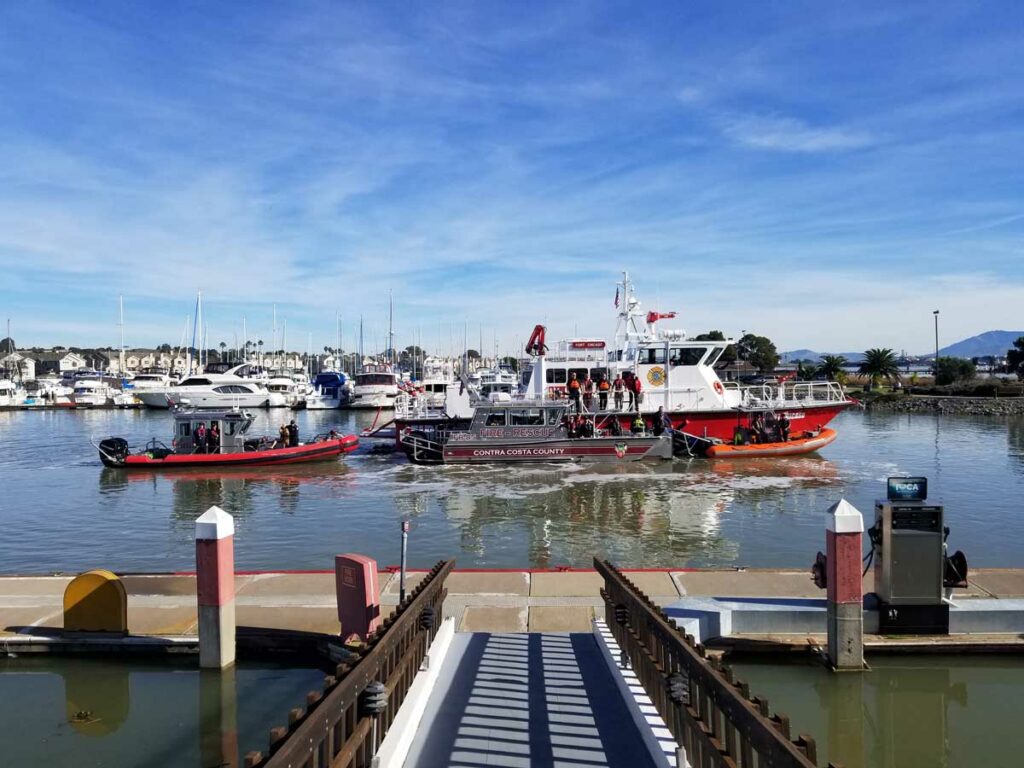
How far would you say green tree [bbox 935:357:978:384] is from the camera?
298 ft

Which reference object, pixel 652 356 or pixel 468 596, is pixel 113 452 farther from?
pixel 468 596

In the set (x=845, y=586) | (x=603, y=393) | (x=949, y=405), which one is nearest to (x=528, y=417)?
(x=603, y=393)

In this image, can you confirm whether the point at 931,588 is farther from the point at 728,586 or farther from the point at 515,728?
the point at 515,728

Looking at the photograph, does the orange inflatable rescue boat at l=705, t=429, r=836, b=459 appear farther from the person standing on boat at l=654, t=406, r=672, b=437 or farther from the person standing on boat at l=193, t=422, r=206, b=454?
the person standing on boat at l=193, t=422, r=206, b=454

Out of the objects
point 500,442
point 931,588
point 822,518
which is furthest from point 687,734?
point 500,442

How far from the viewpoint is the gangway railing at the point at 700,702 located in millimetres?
3193

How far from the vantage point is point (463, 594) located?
10227 mm

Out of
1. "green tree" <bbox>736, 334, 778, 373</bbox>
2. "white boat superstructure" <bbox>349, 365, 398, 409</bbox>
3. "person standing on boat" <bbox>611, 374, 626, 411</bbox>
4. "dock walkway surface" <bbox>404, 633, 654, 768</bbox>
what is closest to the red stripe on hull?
"person standing on boat" <bbox>611, 374, 626, 411</bbox>

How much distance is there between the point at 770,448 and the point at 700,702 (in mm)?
29428

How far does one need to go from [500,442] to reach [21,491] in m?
16.7

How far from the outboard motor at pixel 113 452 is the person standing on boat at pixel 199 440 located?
8.73 ft

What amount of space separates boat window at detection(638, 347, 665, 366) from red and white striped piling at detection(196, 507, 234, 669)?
28047mm

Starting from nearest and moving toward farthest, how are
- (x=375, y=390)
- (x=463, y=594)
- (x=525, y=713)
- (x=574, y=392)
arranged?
(x=525, y=713) < (x=463, y=594) < (x=574, y=392) < (x=375, y=390)

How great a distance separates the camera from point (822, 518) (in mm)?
19469
